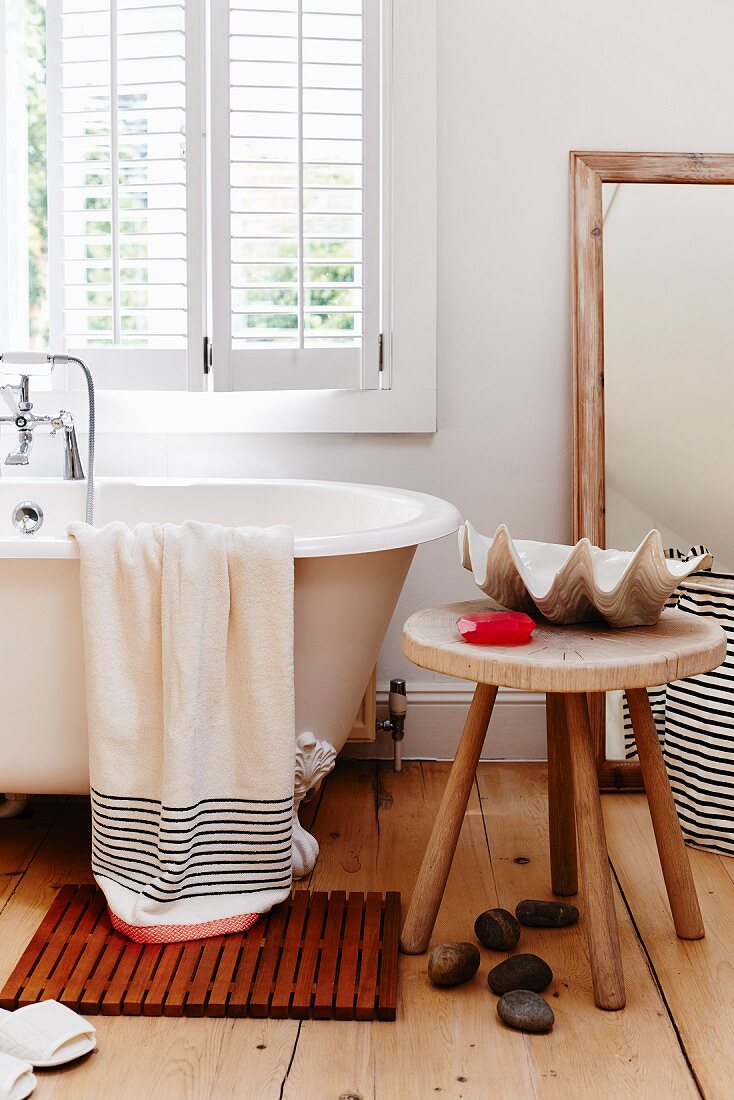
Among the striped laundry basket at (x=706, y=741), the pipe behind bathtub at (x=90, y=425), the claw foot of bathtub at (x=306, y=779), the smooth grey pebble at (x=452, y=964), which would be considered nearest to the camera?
the smooth grey pebble at (x=452, y=964)

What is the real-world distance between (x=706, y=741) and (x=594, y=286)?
1075mm

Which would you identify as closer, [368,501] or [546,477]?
[368,501]

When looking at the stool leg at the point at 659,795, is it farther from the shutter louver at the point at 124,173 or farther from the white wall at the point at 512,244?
the shutter louver at the point at 124,173

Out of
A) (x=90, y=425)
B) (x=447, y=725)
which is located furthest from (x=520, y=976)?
(x=90, y=425)

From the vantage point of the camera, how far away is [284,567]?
170 cm

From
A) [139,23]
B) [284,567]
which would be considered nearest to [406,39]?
[139,23]

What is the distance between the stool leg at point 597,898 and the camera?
59.9 inches

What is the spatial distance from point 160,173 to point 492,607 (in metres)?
1.32

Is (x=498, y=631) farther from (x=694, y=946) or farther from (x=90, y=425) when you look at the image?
(x=90, y=425)

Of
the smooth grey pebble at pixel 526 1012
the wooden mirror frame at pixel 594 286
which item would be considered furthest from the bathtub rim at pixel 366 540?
the smooth grey pebble at pixel 526 1012

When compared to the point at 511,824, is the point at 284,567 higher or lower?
higher

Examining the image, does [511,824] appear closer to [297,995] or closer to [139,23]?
[297,995]

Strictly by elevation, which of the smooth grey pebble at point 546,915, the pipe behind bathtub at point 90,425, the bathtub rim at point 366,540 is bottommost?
the smooth grey pebble at point 546,915

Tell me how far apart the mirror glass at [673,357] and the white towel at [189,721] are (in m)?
1.01
